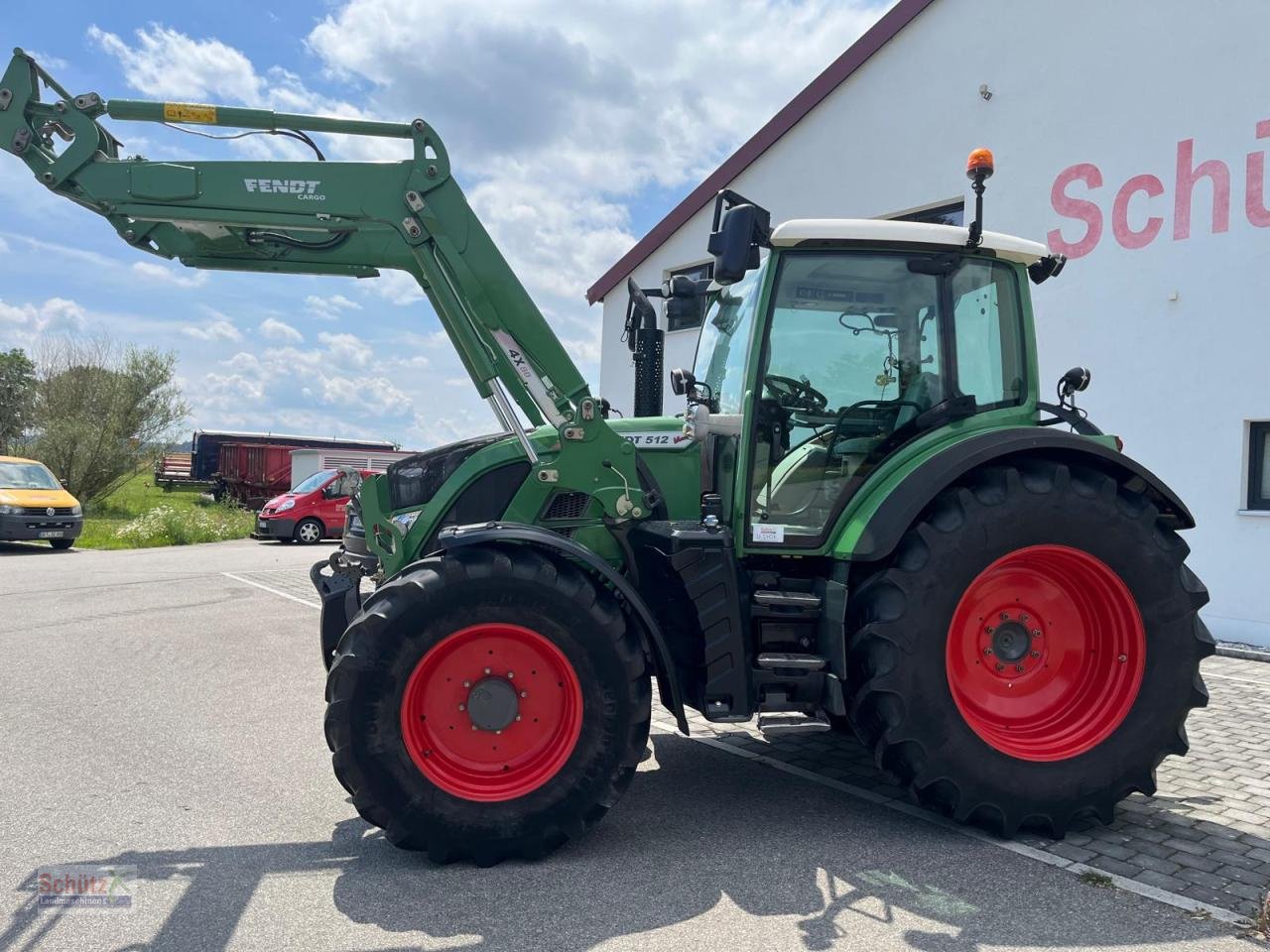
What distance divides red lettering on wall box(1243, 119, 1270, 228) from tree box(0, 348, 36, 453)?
3093 centimetres

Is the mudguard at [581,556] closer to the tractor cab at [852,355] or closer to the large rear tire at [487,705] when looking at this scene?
the large rear tire at [487,705]

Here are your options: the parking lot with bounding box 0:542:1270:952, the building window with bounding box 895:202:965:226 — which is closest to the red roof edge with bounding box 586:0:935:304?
the building window with bounding box 895:202:965:226

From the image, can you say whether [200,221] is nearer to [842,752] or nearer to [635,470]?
[635,470]

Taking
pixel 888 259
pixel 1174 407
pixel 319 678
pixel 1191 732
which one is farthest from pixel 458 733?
pixel 1174 407

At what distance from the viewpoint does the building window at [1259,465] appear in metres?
8.73

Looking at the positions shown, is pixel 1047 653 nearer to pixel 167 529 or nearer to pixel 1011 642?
pixel 1011 642

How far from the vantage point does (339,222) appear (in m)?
4.18

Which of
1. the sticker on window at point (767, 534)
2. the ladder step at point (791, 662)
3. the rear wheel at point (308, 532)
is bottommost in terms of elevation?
the rear wheel at point (308, 532)

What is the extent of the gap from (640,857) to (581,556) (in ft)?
4.00

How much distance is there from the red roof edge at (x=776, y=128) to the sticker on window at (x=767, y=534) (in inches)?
371

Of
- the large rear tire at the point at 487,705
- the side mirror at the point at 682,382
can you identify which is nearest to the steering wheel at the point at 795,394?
the side mirror at the point at 682,382

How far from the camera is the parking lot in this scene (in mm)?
3045

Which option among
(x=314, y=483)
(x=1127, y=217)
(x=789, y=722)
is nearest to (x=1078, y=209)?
(x=1127, y=217)

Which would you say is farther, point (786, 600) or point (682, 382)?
point (682, 382)
